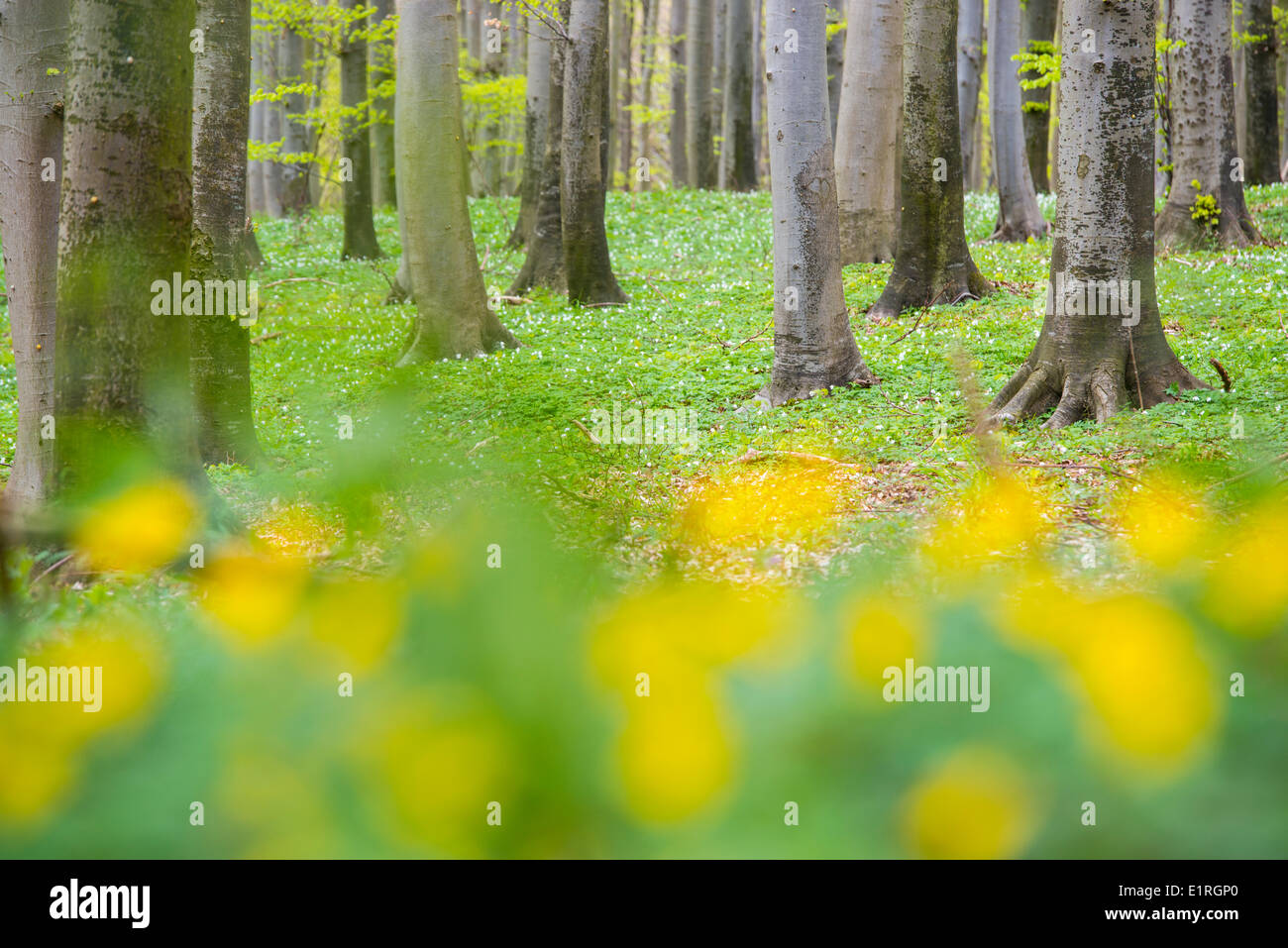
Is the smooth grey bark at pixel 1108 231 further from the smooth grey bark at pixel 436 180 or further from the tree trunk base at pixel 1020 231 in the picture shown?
the tree trunk base at pixel 1020 231

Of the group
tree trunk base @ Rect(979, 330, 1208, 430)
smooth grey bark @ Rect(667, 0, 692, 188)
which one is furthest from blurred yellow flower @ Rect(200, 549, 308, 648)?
smooth grey bark @ Rect(667, 0, 692, 188)

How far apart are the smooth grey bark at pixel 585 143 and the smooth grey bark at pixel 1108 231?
23.3 feet

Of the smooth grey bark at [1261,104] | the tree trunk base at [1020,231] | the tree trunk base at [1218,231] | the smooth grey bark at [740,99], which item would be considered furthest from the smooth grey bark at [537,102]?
the smooth grey bark at [1261,104]

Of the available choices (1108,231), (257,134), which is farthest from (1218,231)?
(257,134)

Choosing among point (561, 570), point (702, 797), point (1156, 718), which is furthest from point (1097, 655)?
point (561, 570)

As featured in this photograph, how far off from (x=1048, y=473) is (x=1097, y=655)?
6.28 metres

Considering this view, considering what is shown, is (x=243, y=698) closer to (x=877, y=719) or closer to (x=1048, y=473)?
(x=877, y=719)

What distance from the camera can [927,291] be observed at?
11875mm

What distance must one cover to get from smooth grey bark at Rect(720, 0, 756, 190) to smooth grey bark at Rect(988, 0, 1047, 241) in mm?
9050

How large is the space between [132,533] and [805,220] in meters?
8.63

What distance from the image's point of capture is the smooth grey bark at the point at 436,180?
11.4 meters

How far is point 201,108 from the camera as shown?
26.8 ft

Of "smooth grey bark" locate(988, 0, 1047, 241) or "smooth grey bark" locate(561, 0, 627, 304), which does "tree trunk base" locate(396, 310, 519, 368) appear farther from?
"smooth grey bark" locate(988, 0, 1047, 241)

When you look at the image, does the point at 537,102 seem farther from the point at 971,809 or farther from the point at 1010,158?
the point at 971,809
